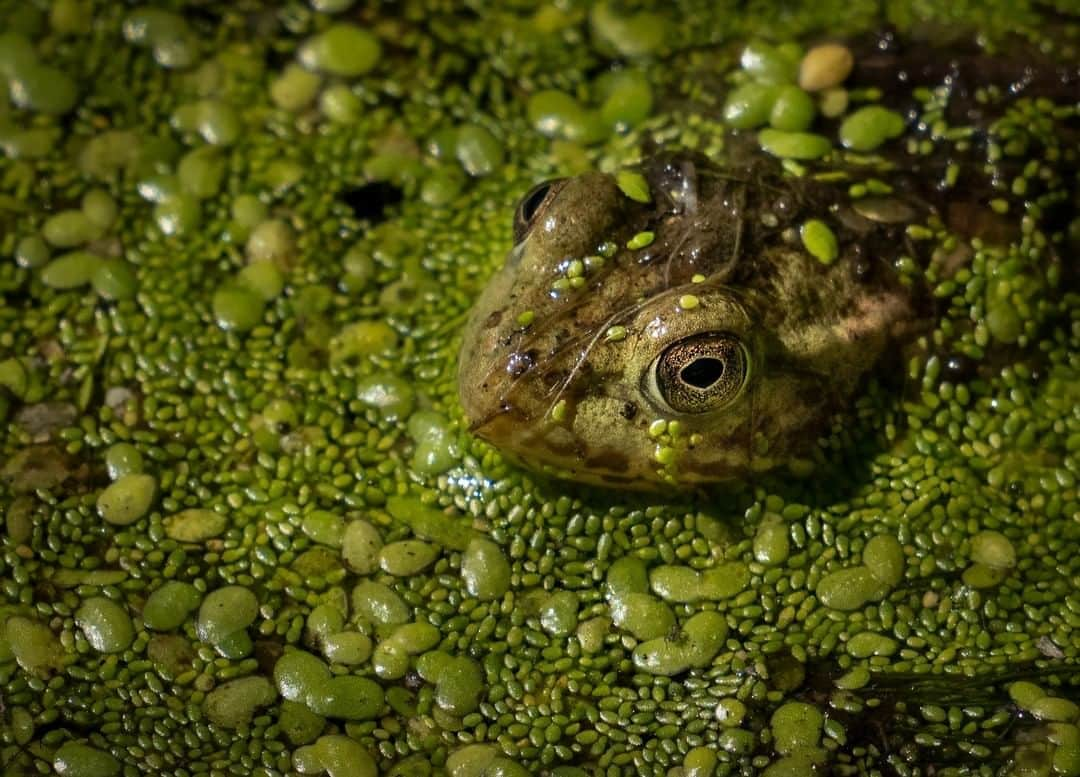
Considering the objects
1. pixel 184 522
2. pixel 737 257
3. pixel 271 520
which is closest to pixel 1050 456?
pixel 737 257

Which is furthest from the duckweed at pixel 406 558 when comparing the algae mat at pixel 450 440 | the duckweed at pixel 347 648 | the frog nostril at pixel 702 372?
the frog nostril at pixel 702 372

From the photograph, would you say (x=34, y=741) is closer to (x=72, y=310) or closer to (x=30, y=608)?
(x=30, y=608)

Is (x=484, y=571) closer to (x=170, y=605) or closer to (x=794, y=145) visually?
(x=170, y=605)

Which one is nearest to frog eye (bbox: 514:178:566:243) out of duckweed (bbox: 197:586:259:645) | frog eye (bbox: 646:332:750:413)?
frog eye (bbox: 646:332:750:413)

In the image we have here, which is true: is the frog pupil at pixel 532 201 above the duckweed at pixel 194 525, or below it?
above

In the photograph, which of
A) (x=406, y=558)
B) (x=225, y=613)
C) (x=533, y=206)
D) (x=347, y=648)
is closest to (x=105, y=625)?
(x=225, y=613)

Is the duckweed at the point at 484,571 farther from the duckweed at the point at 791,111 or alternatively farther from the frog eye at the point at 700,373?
the duckweed at the point at 791,111

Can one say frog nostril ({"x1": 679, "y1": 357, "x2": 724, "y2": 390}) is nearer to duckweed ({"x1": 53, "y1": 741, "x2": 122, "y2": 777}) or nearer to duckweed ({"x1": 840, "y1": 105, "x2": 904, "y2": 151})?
duckweed ({"x1": 840, "y1": 105, "x2": 904, "y2": 151})

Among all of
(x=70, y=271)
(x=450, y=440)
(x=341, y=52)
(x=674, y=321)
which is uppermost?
(x=674, y=321)
